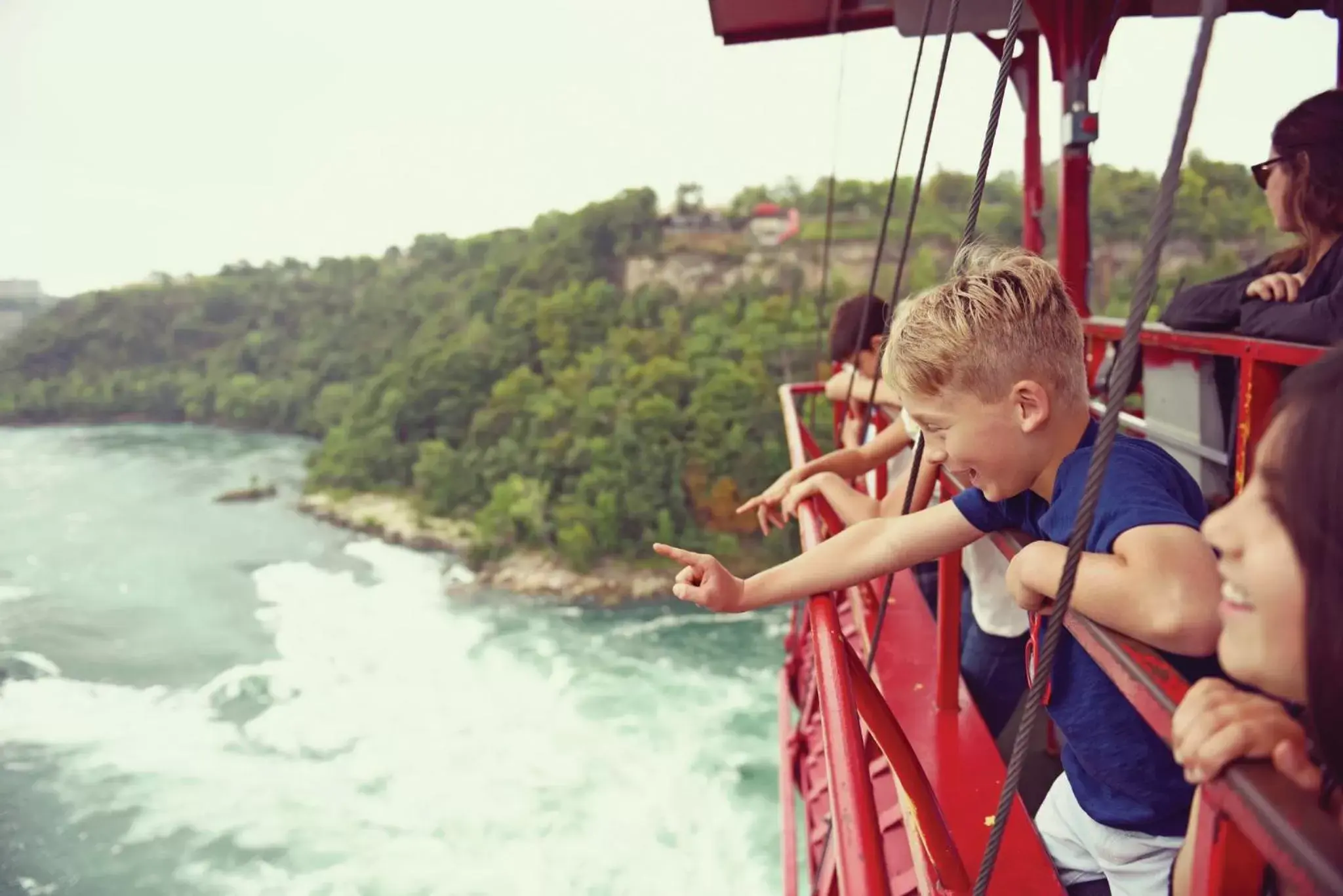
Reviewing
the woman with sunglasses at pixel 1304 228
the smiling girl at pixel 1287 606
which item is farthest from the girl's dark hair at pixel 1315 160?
the smiling girl at pixel 1287 606

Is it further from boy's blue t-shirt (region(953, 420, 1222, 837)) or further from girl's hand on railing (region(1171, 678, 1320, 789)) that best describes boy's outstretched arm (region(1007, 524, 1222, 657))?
girl's hand on railing (region(1171, 678, 1320, 789))

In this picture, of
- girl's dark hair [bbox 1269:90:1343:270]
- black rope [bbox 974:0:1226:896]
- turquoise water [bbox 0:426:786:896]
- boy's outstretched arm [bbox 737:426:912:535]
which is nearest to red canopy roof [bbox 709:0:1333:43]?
girl's dark hair [bbox 1269:90:1343:270]

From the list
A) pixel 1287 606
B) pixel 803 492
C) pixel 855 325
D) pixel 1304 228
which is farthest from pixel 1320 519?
pixel 855 325

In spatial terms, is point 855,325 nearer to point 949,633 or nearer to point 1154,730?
point 949,633

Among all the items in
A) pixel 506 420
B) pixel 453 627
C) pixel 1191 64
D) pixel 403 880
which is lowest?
pixel 403 880

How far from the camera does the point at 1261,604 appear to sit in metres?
0.63

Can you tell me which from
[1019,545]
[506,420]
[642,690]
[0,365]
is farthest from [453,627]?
[0,365]

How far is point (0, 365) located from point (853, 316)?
61.0m

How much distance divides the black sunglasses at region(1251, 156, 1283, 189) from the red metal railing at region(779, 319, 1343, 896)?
380 millimetres

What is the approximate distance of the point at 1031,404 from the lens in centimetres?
113

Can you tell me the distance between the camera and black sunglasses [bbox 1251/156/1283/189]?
2049mm

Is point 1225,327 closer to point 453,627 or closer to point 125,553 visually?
point 453,627

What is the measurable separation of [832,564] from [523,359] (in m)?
47.3

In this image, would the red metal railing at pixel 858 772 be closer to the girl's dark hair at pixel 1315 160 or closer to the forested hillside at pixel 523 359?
the girl's dark hair at pixel 1315 160
